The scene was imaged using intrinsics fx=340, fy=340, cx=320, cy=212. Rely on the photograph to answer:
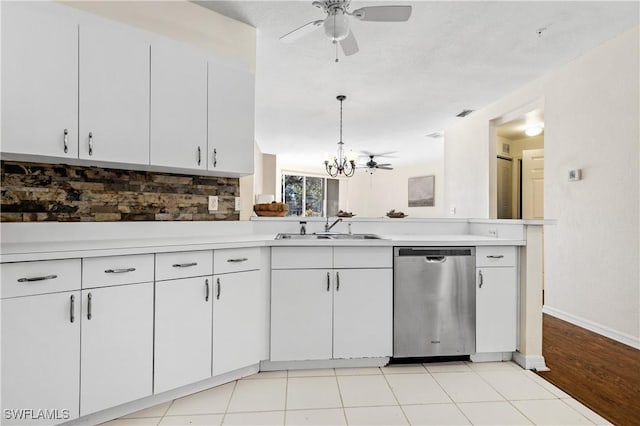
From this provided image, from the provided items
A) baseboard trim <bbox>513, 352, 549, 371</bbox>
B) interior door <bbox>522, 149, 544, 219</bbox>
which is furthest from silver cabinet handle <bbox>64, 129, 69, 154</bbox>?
interior door <bbox>522, 149, 544, 219</bbox>

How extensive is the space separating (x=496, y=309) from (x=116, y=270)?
2.40 meters

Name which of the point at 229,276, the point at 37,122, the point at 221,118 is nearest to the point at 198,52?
the point at 221,118

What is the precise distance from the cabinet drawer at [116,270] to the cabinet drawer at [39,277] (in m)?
0.04

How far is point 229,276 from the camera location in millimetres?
2074

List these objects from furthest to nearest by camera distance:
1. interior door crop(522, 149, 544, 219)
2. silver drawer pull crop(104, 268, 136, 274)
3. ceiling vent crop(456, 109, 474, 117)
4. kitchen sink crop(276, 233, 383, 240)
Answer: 1. ceiling vent crop(456, 109, 474, 117)
2. interior door crop(522, 149, 544, 219)
3. kitchen sink crop(276, 233, 383, 240)
4. silver drawer pull crop(104, 268, 136, 274)

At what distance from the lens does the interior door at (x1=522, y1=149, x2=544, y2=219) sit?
4527 mm

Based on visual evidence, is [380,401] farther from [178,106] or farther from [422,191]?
[422,191]

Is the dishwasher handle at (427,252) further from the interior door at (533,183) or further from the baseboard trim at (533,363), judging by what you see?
the interior door at (533,183)

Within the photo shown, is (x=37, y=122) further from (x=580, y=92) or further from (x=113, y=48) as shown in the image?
(x=580, y=92)

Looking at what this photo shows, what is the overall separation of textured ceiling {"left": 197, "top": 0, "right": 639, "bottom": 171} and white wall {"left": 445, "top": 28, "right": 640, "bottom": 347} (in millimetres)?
259

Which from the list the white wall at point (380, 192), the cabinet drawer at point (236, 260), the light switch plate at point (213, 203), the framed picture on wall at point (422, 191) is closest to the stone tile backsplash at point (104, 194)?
the light switch plate at point (213, 203)

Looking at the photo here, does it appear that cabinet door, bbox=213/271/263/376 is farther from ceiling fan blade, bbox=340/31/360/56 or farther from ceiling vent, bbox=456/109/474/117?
ceiling vent, bbox=456/109/474/117

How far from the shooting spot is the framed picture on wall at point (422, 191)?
9.24m

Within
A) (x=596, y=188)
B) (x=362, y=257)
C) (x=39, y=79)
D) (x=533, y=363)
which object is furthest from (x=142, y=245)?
(x=596, y=188)
